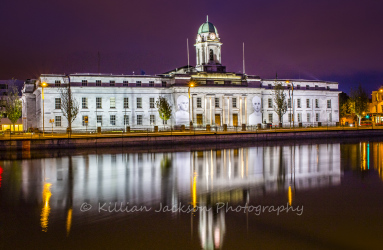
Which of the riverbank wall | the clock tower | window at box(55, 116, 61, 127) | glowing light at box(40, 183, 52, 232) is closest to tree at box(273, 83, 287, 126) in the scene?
the clock tower

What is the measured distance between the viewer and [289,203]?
47.8 ft

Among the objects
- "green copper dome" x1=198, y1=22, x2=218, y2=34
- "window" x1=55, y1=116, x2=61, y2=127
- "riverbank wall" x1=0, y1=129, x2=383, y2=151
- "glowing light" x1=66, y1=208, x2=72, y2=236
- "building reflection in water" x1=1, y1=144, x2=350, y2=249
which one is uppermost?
Result: "green copper dome" x1=198, y1=22, x2=218, y2=34

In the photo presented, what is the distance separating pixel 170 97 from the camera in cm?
7281

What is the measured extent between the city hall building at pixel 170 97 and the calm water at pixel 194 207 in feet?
134

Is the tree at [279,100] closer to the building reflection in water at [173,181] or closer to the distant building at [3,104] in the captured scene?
the building reflection in water at [173,181]

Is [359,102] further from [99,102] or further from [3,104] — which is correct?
[3,104]

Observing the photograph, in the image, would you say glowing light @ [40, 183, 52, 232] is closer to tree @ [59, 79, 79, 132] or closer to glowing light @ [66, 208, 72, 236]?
glowing light @ [66, 208, 72, 236]

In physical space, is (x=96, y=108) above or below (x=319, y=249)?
above

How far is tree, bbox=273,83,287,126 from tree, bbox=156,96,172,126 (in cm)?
1936

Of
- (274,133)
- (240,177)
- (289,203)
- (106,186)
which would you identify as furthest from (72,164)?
(274,133)

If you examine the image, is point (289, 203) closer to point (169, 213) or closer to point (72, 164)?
point (169, 213)

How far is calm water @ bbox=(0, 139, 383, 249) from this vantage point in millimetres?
10734

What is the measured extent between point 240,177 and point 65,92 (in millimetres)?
48831

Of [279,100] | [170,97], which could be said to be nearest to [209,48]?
[170,97]
